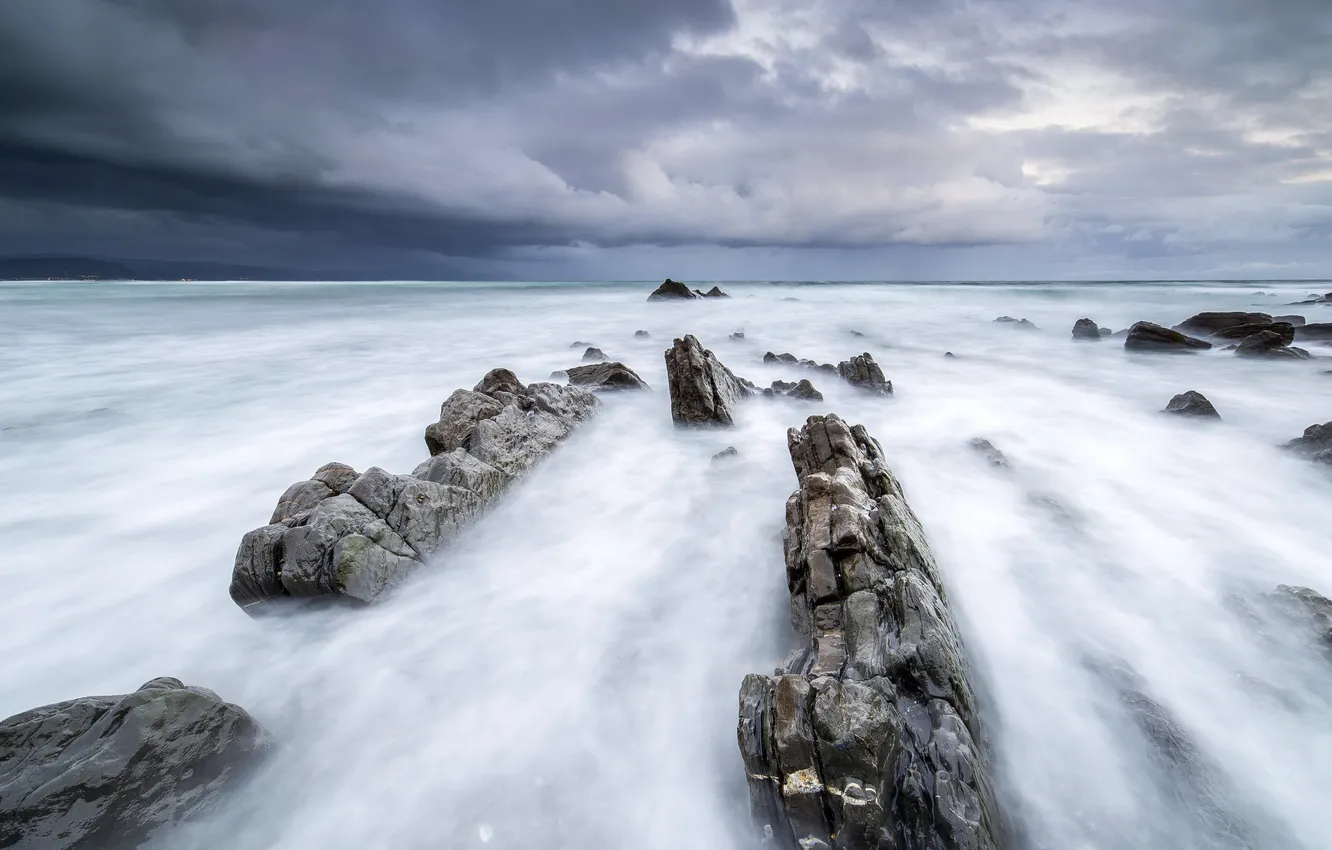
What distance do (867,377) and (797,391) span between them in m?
2.23

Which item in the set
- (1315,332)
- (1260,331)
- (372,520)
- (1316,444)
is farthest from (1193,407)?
(1315,332)

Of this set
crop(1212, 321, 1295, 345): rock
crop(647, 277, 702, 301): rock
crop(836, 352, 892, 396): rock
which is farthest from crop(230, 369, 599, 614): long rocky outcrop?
crop(647, 277, 702, 301): rock

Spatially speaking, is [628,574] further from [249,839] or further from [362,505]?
[249,839]

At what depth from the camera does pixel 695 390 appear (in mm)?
10445

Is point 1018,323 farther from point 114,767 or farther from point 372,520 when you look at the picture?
point 114,767

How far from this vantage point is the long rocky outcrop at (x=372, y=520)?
516 cm

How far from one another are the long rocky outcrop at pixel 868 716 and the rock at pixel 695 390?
5.67 metres

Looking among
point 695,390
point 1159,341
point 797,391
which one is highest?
point 1159,341

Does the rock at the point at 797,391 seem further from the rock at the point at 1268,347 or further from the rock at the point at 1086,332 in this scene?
the rock at the point at 1086,332

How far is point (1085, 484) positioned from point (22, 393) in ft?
76.3

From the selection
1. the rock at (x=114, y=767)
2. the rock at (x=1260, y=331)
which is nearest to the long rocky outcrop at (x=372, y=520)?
the rock at (x=114, y=767)

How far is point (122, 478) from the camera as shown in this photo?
8.43 meters

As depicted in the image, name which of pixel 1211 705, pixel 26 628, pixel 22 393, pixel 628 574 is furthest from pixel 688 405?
pixel 22 393

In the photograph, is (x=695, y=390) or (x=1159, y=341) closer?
(x=695, y=390)
